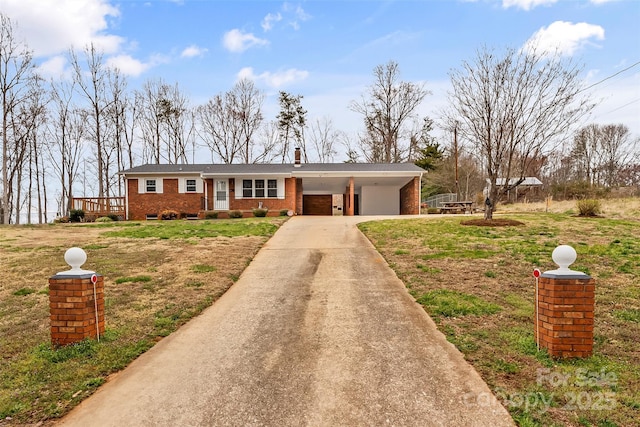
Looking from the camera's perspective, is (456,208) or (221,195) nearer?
(221,195)

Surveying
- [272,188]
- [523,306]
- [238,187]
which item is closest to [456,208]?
[272,188]

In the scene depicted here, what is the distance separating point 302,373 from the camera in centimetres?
351

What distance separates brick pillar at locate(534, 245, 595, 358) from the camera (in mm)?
3539

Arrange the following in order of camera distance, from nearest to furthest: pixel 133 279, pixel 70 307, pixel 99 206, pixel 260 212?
pixel 70 307 < pixel 133 279 < pixel 260 212 < pixel 99 206

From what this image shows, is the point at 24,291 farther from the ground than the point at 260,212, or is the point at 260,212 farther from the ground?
the point at 260,212

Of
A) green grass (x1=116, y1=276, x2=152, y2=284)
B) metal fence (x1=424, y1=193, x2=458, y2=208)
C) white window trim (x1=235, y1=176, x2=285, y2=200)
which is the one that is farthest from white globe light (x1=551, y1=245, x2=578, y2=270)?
metal fence (x1=424, y1=193, x2=458, y2=208)

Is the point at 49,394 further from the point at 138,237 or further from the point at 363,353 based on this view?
the point at 138,237

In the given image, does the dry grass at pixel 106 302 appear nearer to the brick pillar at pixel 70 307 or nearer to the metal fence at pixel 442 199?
the brick pillar at pixel 70 307

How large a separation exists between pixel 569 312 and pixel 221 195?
68.7ft

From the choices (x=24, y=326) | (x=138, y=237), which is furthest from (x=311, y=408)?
(x=138, y=237)

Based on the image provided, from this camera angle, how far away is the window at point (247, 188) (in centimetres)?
2269

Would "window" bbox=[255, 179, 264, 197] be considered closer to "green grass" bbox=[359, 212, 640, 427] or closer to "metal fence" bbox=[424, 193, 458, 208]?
"green grass" bbox=[359, 212, 640, 427]

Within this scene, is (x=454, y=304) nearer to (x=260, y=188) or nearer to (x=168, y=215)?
(x=260, y=188)

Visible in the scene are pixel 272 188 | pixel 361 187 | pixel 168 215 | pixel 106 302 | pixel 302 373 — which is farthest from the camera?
pixel 361 187
